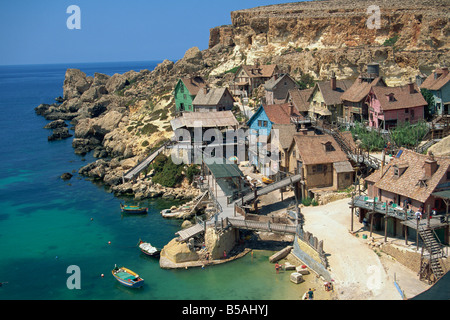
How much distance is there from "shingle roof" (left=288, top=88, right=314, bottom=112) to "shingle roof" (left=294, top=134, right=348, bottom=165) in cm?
1820

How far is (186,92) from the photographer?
81.8 m

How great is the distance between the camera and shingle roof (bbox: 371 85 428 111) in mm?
56875

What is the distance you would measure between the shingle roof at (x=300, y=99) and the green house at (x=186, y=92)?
18670 mm

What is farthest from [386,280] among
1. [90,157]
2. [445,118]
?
[90,157]

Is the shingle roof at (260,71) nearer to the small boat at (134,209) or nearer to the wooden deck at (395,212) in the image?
the small boat at (134,209)

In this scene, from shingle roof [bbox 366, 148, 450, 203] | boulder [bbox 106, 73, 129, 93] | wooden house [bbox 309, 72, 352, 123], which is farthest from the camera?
boulder [bbox 106, 73, 129, 93]

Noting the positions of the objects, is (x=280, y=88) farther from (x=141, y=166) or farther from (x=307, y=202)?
(x=307, y=202)

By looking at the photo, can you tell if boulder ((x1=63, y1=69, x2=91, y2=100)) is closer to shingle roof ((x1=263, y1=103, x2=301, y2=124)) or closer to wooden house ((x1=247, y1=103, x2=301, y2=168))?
wooden house ((x1=247, y1=103, x2=301, y2=168))

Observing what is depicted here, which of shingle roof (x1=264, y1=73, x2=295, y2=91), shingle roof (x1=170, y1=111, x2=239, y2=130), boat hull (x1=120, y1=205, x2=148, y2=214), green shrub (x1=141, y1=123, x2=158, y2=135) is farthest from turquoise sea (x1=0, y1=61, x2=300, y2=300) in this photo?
shingle roof (x1=264, y1=73, x2=295, y2=91)

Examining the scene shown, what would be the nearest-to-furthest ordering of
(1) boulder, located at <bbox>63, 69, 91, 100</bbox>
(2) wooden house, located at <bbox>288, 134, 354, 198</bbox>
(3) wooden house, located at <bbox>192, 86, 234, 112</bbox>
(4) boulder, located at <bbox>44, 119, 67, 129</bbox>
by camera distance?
(2) wooden house, located at <bbox>288, 134, 354, 198</bbox> → (3) wooden house, located at <bbox>192, 86, 234, 112</bbox> → (4) boulder, located at <bbox>44, 119, 67, 129</bbox> → (1) boulder, located at <bbox>63, 69, 91, 100</bbox>

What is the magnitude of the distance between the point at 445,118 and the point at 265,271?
1234 inches

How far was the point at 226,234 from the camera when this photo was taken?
41625 mm
